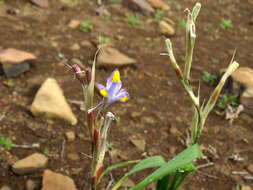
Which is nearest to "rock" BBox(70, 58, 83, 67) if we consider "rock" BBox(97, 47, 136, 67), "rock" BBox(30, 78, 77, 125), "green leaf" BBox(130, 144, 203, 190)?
"rock" BBox(97, 47, 136, 67)

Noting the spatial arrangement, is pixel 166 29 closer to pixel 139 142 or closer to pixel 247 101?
pixel 247 101

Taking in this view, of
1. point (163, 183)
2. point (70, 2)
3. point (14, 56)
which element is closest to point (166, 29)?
point (70, 2)

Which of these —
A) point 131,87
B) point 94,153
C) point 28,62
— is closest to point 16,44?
point 28,62

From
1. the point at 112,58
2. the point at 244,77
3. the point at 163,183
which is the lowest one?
the point at 112,58

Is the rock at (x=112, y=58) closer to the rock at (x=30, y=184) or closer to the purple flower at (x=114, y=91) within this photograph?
the rock at (x=30, y=184)

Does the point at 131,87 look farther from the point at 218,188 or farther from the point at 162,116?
the point at 218,188

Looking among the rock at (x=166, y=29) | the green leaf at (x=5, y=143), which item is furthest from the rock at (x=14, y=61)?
the rock at (x=166, y=29)
